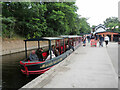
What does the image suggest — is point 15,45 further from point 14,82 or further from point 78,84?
point 78,84

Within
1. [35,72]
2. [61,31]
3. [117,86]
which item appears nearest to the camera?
[117,86]

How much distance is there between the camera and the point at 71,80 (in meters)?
4.97

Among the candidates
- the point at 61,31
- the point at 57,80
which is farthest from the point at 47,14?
the point at 57,80

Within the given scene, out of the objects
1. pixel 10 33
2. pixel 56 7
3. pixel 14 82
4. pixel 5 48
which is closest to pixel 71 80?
pixel 14 82

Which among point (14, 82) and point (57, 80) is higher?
point (57, 80)

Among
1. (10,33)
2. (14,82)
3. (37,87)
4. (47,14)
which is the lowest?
(14,82)

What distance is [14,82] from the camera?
279 inches

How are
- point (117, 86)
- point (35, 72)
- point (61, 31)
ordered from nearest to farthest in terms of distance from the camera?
point (117, 86)
point (35, 72)
point (61, 31)

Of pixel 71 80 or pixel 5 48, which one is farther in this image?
pixel 5 48

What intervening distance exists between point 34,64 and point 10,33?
15.3 m

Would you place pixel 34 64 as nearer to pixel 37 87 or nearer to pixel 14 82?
pixel 14 82

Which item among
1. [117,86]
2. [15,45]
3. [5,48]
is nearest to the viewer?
[117,86]

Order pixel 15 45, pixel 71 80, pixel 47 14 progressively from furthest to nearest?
1. pixel 47 14
2. pixel 15 45
3. pixel 71 80

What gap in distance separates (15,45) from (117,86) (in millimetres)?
17503
